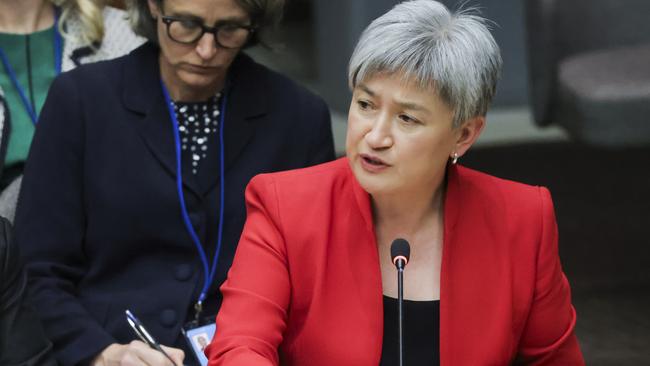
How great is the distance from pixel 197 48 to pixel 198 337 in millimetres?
536

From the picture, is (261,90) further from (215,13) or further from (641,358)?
(641,358)

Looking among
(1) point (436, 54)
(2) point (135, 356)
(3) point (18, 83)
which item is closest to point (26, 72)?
(3) point (18, 83)

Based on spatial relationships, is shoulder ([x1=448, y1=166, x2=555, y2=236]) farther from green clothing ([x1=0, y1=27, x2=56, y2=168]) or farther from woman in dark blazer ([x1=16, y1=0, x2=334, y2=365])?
green clothing ([x1=0, y1=27, x2=56, y2=168])

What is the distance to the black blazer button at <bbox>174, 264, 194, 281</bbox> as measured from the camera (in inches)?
92.7

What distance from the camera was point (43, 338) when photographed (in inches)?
80.5

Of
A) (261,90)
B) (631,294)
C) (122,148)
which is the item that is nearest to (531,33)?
(631,294)

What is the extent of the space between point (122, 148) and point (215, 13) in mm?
310

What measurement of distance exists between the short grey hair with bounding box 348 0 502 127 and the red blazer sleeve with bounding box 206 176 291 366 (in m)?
0.27

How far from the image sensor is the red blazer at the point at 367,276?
196 centimetres

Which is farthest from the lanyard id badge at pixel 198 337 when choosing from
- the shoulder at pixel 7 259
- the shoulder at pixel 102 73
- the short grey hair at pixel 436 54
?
the short grey hair at pixel 436 54

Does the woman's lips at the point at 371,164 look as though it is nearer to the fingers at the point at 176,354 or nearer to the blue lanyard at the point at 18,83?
the fingers at the point at 176,354

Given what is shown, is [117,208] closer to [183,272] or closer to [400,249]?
[183,272]

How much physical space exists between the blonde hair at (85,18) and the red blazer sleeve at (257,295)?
2.58 feet

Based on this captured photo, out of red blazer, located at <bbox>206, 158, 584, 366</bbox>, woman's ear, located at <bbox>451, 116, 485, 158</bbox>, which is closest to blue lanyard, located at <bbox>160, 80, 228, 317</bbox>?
red blazer, located at <bbox>206, 158, 584, 366</bbox>
